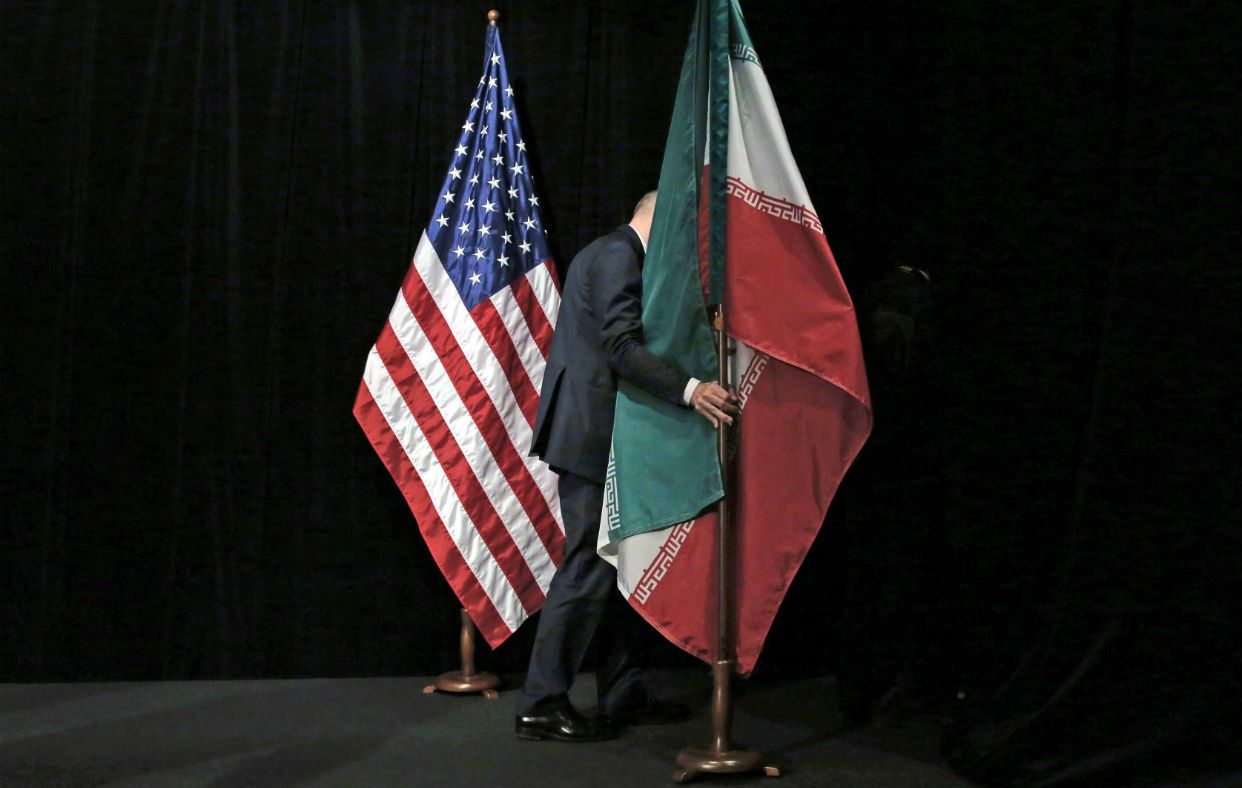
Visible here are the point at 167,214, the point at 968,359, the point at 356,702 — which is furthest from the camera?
the point at 167,214

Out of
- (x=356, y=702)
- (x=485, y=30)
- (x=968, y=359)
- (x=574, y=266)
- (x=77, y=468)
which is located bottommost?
(x=356, y=702)

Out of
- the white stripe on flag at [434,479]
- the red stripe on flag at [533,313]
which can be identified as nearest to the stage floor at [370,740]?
the white stripe on flag at [434,479]

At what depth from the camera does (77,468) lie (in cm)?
377

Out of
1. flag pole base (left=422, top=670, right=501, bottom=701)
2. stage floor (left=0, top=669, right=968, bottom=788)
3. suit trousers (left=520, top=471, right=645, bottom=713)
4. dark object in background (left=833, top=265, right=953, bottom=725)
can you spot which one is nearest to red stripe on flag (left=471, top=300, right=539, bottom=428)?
suit trousers (left=520, top=471, right=645, bottom=713)

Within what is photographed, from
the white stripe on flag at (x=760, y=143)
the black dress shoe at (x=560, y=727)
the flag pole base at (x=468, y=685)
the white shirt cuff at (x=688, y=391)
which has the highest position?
the white stripe on flag at (x=760, y=143)

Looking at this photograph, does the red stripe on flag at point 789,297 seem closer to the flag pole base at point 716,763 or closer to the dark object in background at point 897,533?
the dark object in background at point 897,533

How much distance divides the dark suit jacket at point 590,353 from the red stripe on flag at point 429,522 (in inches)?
21.6

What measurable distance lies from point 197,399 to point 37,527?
654mm

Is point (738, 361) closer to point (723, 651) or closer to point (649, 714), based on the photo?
point (723, 651)

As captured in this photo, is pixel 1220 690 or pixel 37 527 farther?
pixel 37 527

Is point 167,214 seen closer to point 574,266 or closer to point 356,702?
point 574,266

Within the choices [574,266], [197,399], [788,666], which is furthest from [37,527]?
[788,666]

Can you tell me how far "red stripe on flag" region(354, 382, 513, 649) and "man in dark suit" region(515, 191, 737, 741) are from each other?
0.52 metres

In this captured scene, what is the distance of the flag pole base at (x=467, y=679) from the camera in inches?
147
